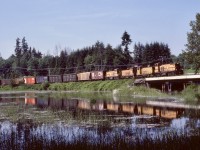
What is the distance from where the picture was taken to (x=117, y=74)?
83688 millimetres

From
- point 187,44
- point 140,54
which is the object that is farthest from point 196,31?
point 140,54

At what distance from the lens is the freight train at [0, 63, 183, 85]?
6669 cm

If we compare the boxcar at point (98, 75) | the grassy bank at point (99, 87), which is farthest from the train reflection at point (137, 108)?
the boxcar at point (98, 75)

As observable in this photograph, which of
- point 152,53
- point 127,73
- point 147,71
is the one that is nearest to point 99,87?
point 127,73

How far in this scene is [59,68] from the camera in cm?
15438

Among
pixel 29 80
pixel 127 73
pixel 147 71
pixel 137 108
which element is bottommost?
pixel 137 108

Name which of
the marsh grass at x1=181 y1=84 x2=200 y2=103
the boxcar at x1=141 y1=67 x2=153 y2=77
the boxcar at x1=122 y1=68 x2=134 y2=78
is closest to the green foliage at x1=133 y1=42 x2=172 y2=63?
the boxcar at x1=122 y1=68 x2=134 y2=78

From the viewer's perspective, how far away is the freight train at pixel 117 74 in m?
66.7

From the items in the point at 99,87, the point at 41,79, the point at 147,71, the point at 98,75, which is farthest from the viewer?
the point at 41,79

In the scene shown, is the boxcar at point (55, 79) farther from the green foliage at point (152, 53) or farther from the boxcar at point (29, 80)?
the green foliage at point (152, 53)

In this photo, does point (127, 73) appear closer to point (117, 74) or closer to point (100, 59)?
point (117, 74)

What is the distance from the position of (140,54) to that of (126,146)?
139013 millimetres

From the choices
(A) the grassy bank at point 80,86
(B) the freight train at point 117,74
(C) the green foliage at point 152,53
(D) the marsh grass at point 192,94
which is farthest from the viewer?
(C) the green foliage at point 152,53

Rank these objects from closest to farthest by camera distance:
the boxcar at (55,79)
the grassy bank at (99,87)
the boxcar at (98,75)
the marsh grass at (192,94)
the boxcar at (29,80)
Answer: the marsh grass at (192,94) < the grassy bank at (99,87) < the boxcar at (98,75) < the boxcar at (55,79) < the boxcar at (29,80)
